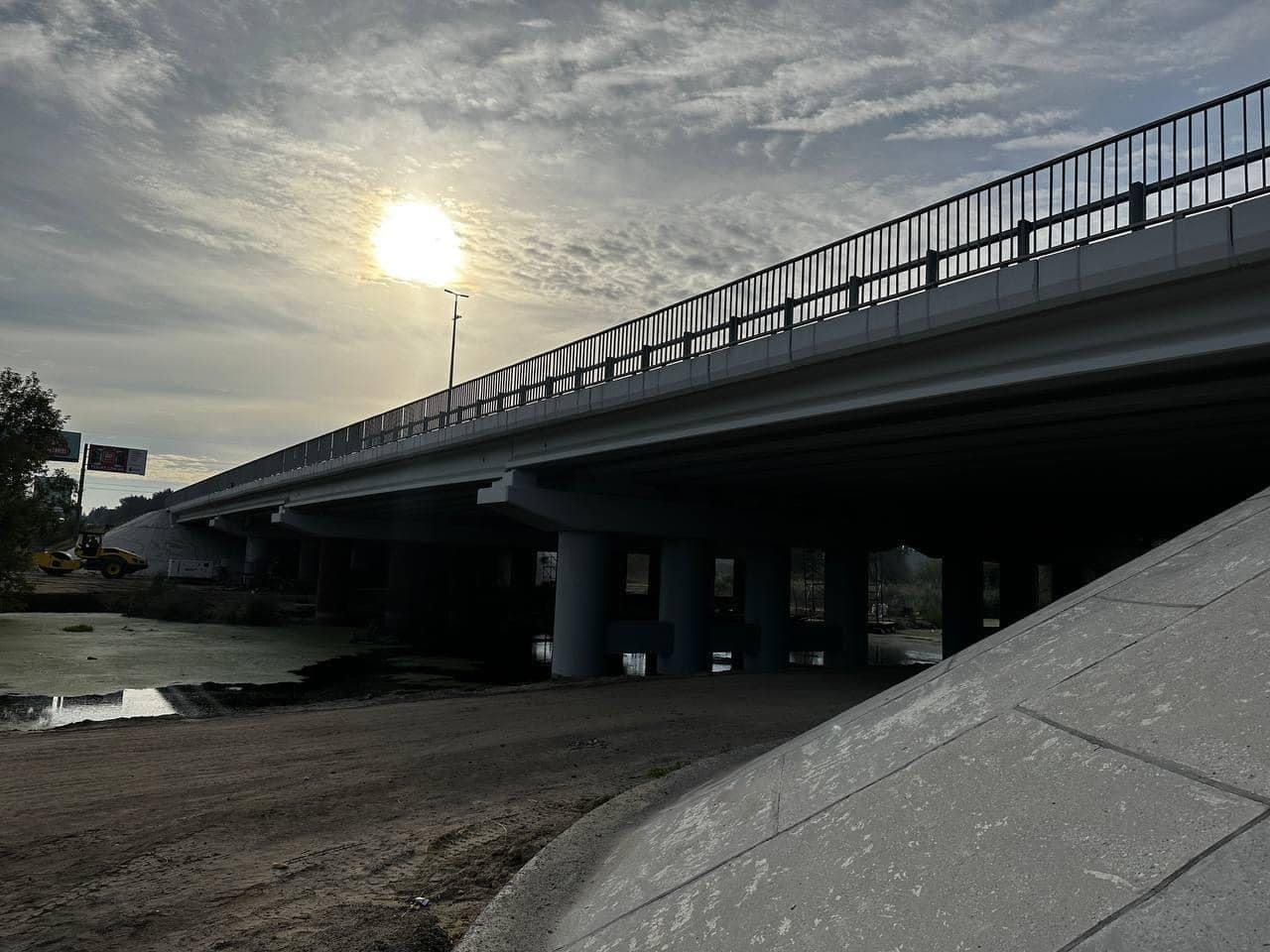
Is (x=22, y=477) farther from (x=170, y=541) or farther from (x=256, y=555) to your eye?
(x=170, y=541)

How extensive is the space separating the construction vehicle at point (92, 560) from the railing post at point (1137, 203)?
243 feet

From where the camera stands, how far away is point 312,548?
76.4 m

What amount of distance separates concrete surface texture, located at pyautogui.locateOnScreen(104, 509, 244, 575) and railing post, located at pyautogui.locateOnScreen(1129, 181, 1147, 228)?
305ft

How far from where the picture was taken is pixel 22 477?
38531 mm

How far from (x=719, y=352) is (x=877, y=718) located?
11.7 m

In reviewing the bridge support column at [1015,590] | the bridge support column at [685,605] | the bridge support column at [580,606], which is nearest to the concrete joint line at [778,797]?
the bridge support column at [580,606]

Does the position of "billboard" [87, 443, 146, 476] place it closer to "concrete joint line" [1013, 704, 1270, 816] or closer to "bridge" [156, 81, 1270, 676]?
"bridge" [156, 81, 1270, 676]

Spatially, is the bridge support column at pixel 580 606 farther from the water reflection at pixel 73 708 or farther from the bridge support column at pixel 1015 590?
the bridge support column at pixel 1015 590

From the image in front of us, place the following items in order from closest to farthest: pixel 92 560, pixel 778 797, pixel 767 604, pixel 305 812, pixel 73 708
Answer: pixel 778 797 < pixel 305 812 < pixel 73 708 < pixel 767 604 < pixel 92 560

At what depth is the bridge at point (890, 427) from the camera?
1032cm

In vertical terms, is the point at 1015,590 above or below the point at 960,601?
above

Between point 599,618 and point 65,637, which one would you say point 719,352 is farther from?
point 65,637

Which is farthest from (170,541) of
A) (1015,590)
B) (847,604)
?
(1015,590)

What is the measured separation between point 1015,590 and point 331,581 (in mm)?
40145
